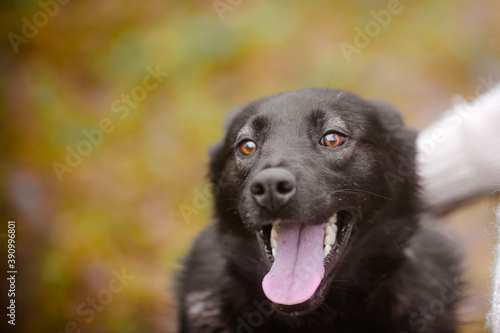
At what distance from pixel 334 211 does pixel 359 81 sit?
378cm

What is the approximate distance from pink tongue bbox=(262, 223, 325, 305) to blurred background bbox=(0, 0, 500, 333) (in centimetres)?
200

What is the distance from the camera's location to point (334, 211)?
249cm

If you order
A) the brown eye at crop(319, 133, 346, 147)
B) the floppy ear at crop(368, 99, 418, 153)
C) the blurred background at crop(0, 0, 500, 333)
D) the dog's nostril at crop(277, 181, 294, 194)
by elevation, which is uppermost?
the blurred background at crop(0, 0, 500, 333)

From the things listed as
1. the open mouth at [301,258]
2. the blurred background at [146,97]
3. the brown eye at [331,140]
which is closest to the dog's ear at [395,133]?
the brown eye at [331,140]

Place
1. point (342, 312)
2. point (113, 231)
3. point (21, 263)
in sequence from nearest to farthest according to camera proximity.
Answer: point (342, 312) → point (21, 263) → point (113, 231)

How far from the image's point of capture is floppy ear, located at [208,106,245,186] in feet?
10.2

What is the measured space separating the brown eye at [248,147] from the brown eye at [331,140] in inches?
14.8

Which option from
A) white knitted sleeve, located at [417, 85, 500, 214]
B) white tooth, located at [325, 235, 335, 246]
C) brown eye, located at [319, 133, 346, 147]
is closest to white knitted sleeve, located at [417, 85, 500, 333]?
white knitted sleeve, located at [417, 85, 500, 214]

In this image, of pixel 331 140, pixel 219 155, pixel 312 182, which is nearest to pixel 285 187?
pixel 312 182

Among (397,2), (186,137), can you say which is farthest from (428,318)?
(397,2)

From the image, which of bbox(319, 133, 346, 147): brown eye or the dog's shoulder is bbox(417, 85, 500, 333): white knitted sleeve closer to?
bbox(319, 133, 346, 147): brown eye

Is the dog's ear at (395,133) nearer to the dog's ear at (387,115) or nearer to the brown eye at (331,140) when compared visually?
the dog's ear at (387,115)

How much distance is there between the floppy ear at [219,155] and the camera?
122 inches

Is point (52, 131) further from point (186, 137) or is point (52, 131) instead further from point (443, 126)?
point (443, 126)
